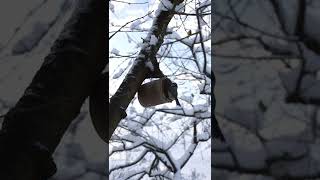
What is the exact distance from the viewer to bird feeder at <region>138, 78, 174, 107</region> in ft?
5.59

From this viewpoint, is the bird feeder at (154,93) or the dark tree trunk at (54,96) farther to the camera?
the bird feeder at (154,93)

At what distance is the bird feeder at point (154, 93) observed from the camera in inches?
67.1

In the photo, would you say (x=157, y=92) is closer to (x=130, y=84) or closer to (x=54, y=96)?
(x=130, y=84)

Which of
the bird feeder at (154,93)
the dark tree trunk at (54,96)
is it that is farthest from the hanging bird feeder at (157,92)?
the dark tree trunk at (54,96)

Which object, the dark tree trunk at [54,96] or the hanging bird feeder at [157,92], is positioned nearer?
the dark tree trunk at [54,96]

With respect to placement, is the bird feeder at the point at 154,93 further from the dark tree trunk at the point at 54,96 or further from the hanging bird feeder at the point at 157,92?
the dark tree trunk at the point at 54,96

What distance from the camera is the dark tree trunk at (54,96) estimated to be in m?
1.35

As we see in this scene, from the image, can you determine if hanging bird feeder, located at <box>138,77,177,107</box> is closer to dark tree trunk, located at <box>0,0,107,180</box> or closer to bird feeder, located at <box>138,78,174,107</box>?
bird feeder, located at <box>138,78,174,107</box>

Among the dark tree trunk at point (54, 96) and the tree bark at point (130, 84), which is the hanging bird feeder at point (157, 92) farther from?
the dark tree trunk at point (54, 96)

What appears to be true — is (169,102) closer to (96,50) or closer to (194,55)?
(194,55)

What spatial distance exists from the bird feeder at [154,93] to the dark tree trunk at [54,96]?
0.19 metres

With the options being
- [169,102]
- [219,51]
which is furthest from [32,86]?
[219,51]

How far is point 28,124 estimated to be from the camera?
1.36 m

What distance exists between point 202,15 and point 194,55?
16cm
